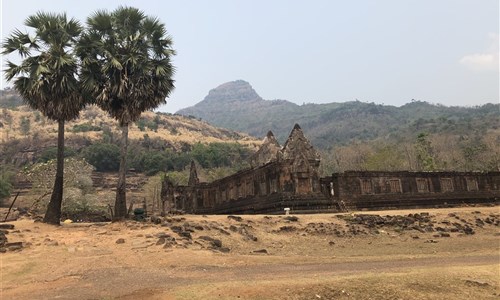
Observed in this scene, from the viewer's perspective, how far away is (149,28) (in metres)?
20.3

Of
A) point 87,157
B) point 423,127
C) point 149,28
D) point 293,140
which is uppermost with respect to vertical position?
point 423,127

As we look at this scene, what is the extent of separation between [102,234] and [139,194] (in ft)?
216

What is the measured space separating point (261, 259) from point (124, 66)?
11037 mm

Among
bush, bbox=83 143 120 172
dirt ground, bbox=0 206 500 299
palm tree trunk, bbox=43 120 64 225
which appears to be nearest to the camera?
dirt ground, bbox=0 206 500 299

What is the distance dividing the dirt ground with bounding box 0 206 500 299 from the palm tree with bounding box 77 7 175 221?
4338 mm

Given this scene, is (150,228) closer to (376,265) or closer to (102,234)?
(102,234)

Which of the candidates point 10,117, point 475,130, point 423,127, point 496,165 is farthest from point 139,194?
point 423,127

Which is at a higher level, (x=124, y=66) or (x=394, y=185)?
(x=124, y=66)

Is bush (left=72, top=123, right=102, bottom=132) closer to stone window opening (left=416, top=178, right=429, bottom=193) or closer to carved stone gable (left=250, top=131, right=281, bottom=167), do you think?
carved stone gable (left=250, top=131, right=281, bottom=167)

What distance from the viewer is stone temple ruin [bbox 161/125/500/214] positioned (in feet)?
82.0

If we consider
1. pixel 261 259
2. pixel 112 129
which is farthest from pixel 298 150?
pixel 112 129

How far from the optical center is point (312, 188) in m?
25.2

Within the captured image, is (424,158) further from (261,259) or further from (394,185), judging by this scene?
(261,259)

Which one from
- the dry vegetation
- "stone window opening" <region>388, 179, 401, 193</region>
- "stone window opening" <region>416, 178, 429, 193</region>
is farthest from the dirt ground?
the dry vegetation
